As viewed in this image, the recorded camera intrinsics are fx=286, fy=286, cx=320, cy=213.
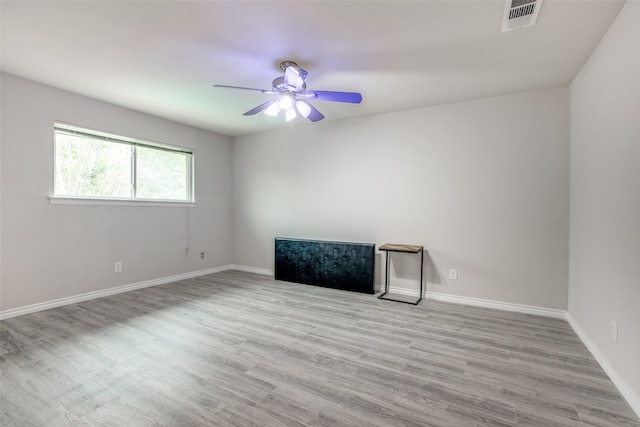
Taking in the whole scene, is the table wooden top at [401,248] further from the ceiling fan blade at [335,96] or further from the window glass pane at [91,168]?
the window glass pane at [91,168]

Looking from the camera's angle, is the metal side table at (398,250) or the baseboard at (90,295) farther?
the metal side table at (398,250)

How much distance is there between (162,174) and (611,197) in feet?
16.4

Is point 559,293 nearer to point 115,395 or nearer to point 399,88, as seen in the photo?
point 399,88

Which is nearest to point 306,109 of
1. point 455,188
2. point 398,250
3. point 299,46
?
point 299,46

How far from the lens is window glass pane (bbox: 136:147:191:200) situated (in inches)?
159

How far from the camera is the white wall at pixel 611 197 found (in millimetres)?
1670

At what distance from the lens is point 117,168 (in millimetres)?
3791

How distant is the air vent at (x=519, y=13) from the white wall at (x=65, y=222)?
13.8 ft

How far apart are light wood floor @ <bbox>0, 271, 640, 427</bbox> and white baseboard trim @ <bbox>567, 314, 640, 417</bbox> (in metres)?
0.04

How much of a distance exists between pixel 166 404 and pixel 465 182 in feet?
11.4

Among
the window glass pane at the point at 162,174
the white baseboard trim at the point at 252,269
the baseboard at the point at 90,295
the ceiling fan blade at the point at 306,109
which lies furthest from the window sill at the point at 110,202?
the ceiling fan blade at the point at 306,109

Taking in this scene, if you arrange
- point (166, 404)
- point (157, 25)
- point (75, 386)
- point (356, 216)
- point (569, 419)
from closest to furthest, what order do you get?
point (569, 419)
point (166, 404)
point (75, 386)
point (157, 25)
point (356, 216)

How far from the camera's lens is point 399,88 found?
3066mm

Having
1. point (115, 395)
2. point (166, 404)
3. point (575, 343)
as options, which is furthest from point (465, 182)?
point (115, 395)
